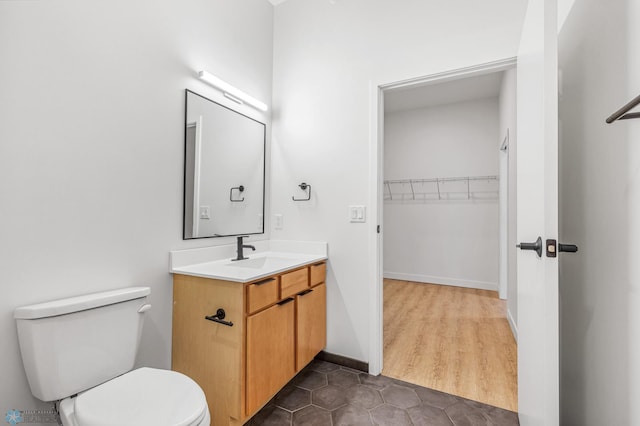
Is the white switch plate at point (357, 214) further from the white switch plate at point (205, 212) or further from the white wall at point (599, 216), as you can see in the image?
the white wall at point (599, 216)

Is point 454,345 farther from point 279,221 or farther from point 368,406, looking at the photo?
point 279,221

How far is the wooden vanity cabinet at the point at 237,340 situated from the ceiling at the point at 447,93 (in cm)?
280

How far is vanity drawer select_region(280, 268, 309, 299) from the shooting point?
1.68 meters

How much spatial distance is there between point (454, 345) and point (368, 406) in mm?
1123

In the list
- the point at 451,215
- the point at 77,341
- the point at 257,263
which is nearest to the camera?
the point at 77,341

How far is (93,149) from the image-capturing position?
132 centimetres

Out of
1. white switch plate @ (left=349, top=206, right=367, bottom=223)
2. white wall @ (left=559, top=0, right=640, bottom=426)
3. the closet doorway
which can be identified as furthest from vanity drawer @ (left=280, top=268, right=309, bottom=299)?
white wall @ (left=559, top=0, right=640, bottom=426)

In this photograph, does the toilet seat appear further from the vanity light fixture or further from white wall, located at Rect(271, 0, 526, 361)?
the vanity light fixture

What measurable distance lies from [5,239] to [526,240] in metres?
2.07

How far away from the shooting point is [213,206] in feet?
6.26

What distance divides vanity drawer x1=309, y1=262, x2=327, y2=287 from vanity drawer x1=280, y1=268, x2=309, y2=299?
0.20 ft

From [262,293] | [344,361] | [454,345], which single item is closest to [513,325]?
[454,345]

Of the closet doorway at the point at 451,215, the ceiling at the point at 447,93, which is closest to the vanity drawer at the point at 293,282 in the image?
the closet doorway at the point at 451,215

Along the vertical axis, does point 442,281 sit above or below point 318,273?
below
